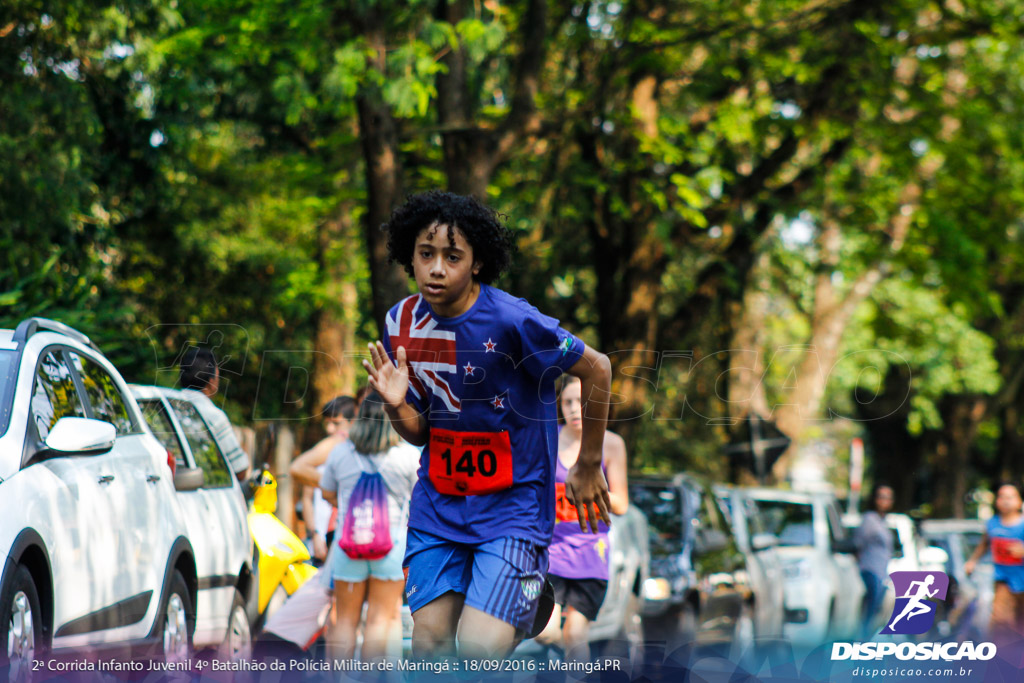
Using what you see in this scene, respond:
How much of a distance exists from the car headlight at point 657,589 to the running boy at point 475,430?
625 cm

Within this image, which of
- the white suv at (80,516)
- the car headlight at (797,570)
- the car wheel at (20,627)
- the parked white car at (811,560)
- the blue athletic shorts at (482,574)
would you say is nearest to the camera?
the car wheel at (20,627)

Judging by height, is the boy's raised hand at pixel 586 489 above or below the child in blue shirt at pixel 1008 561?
above

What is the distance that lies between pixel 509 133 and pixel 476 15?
42.7 inches

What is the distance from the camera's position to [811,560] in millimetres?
15203

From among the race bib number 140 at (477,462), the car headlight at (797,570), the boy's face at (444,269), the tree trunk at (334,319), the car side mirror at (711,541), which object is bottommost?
the car headlight at (797,570)

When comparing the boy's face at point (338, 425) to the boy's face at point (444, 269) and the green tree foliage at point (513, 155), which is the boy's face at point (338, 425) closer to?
the green tree foliage at point (513, 155)

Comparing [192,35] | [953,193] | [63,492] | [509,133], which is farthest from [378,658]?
[953,193]

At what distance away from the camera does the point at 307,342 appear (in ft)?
66.5

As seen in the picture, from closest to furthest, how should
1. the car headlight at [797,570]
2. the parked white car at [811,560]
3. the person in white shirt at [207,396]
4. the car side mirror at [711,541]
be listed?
the person in white shirt at [207,396], the car side mirror at [711,541], the parked white car at [811,560], the car headlight at [797,570]

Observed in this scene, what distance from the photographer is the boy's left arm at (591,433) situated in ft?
13.8

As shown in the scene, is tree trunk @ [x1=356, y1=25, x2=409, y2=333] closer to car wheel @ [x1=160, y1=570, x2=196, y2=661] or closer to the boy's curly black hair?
car wheel @ [x1=160, y1=570, x2=196, y2=661]

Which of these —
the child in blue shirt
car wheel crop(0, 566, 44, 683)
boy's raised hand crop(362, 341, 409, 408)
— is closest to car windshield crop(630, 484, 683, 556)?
the child in blue shirt

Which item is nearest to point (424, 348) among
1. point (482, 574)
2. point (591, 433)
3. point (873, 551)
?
point (591, 433)

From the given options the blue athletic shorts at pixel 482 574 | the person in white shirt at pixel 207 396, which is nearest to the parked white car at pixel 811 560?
the person in white shirt at pixel 207 396
